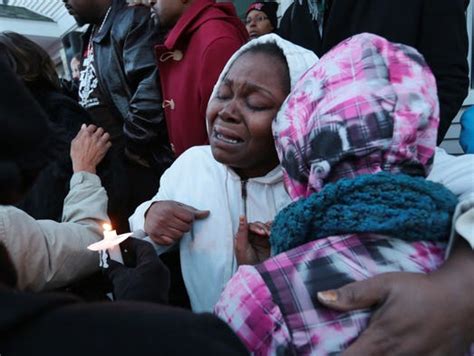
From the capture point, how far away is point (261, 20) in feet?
16.4

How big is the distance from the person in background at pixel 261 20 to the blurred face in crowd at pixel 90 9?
85.5 inches

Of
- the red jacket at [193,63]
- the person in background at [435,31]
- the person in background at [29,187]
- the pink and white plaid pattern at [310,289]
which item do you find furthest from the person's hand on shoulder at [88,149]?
the pink and white plaid pattern at [310,289]

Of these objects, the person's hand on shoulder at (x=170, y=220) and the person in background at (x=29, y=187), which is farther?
the person's hand on shoulder at (x=170, y=220)

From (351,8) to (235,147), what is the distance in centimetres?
112

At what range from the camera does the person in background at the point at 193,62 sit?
2.34 m

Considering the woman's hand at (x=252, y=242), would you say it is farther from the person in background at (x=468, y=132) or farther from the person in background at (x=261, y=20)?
the person in background at (x=261, y=20)

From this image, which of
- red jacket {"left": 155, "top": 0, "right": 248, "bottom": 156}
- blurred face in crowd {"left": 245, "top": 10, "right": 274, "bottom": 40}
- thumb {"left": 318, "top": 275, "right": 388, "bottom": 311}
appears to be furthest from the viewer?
blurred face in crowd {"left": 245, "top": 10, "right": 274, "bottom": 40}

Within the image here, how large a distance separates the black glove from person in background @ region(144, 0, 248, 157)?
1.10 m

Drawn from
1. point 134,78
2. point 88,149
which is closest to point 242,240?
point 88,149

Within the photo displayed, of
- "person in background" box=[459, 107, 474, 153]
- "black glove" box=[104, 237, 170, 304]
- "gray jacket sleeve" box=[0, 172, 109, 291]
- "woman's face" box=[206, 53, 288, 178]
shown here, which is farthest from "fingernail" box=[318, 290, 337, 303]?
"person in background" box=[459, 107, 474, 153]

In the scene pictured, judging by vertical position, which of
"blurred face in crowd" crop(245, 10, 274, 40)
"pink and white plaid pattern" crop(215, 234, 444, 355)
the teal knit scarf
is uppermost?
the teal knit scarf

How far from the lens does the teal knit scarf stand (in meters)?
0.94

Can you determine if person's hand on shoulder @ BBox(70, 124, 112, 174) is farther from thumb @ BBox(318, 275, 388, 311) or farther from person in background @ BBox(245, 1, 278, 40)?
person in background @ BBox(245, 1, 278, 40)

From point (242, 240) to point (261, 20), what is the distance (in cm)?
395
